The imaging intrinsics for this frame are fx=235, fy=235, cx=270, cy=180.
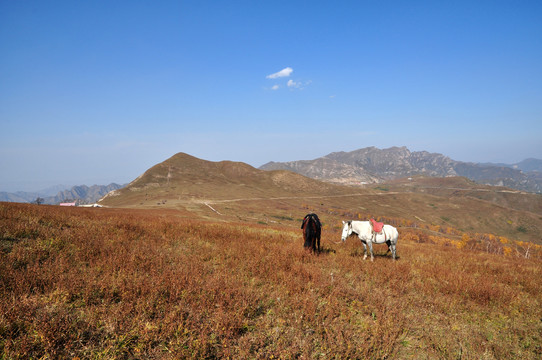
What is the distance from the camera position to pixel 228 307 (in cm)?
562

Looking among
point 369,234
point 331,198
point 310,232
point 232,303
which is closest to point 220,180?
point 331,198

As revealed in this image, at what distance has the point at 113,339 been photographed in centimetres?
426

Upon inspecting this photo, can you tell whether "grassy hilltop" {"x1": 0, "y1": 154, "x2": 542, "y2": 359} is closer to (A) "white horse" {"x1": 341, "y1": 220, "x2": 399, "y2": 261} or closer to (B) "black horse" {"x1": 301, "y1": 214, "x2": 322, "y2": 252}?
(B) "black horse" {"x1": 301, "y1": 214, "x2": 322, "y2": 252}

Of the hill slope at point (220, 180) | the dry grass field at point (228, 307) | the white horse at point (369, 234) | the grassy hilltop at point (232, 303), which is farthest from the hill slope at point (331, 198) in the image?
the dry grass field at point (228, 307)

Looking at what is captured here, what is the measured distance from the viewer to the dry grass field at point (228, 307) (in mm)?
4309

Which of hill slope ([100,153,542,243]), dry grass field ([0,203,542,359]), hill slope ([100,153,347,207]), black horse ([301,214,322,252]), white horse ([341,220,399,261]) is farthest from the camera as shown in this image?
hill slope ([100,153,542,243])

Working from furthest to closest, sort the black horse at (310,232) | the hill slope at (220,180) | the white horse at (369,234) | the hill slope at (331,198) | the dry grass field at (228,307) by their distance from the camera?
the hill slope at (331,198)
the hill slope at (220,180)
the white horse at (369,234)
the black horse at (310,232)
the dry grass field at (228,307)

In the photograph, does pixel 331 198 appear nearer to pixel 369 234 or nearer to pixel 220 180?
pixel 220 180

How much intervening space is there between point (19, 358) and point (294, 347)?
14.6ft

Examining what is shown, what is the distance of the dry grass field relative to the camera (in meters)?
4.31

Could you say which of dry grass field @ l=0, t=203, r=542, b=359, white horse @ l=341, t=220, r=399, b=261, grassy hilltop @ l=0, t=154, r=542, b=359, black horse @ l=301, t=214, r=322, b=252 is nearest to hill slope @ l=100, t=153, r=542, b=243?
white horse @ l=341, t=220, r=399, b=261

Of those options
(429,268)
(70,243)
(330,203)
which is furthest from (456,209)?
(70,243)

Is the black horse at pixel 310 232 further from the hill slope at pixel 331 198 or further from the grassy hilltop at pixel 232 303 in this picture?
the hill slope at pixel 331 198

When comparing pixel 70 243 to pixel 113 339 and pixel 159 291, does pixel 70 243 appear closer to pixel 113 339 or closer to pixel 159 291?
pixel 159 291
